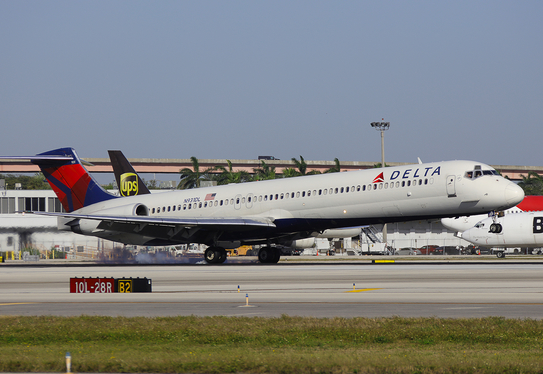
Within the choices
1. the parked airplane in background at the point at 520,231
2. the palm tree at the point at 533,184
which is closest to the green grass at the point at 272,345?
the parked airplane in background at the point at 520,231

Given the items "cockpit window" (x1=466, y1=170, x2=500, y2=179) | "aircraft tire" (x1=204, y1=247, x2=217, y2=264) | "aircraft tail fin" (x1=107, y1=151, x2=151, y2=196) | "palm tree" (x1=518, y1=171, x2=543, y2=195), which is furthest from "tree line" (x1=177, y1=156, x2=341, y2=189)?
"cockpit window" (x1=466, y1=170, x2=500, y2=179)

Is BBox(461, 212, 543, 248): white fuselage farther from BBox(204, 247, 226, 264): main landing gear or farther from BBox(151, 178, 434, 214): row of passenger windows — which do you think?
BBox(204, 247, 226, 264): main landing gear

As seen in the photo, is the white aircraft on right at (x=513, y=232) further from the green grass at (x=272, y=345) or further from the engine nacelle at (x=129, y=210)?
the green grass at (x=272, y=345)

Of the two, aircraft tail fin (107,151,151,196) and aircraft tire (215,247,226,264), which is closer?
aircraft tire (215,247,226,264)

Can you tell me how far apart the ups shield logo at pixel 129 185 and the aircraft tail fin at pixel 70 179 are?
6190mm

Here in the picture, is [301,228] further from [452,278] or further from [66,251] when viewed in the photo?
[66,251]

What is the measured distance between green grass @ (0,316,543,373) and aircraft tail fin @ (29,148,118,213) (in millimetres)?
33460

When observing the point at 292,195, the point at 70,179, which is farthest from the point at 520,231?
the point at 70,179

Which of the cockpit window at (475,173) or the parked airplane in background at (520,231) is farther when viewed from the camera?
the parked airplane in background at (520,231)

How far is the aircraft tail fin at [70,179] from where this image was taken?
4806 cm

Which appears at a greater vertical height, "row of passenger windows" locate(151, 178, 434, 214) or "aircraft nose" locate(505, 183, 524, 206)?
"row of passenger windows" locate(151, 178, 434, 214)

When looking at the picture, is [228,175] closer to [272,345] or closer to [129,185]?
[129,185]

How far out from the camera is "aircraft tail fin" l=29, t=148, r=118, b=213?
48.1 m

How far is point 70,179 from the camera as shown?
159 feet
